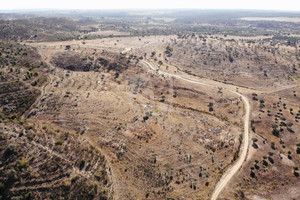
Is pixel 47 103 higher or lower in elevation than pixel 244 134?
higher

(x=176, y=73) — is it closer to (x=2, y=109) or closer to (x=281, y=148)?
(x=281, y=148)

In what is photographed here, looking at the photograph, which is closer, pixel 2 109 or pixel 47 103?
pixel 2 109

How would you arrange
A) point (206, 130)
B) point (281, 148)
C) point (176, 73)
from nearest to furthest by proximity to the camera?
point (281, 148), point (206, 130), point (176, 73)

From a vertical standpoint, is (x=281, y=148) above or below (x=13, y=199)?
below

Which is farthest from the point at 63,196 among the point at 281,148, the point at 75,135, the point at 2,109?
the point at 281,148

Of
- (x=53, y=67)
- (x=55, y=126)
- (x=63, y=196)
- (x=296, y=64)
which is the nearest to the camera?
(x=63, y=196)

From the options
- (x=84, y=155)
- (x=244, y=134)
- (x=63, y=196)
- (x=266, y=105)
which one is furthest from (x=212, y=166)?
(x=266, y=105)

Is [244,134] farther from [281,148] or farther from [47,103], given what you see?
[47,103]

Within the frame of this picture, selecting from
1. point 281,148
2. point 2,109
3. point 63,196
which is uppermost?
point 2,109

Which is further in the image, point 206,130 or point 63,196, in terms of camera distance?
point 206,130
